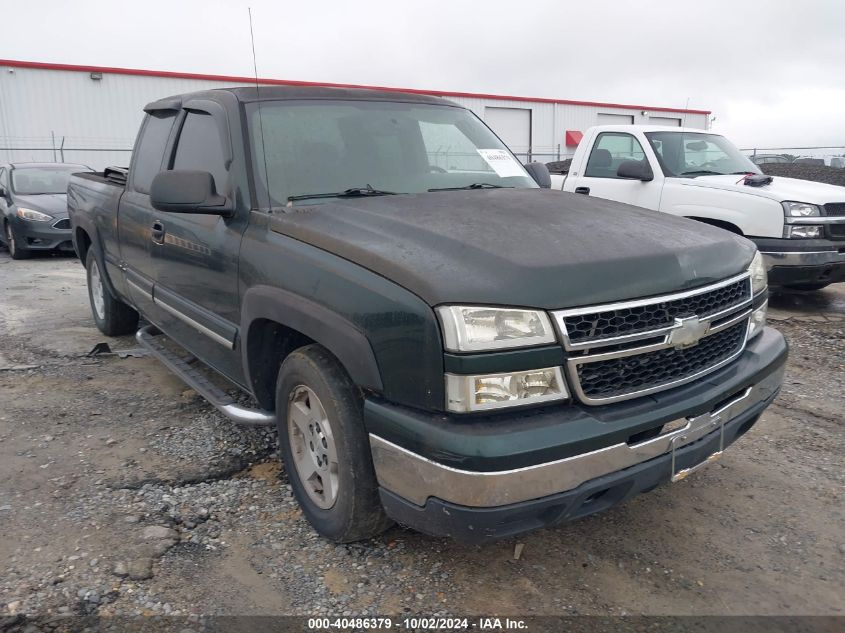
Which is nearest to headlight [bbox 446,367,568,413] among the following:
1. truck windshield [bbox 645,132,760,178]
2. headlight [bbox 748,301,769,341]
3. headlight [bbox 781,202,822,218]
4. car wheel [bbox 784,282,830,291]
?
headlight [bbox 748,301,769,341]

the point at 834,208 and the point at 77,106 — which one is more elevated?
the point at 77,106

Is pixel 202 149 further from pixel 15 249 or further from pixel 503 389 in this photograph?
pixel 15 249

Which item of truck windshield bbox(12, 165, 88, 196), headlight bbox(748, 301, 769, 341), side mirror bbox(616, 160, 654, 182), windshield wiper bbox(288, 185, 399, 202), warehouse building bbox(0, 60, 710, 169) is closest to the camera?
headlight bbox(748, 301, 769, 341)

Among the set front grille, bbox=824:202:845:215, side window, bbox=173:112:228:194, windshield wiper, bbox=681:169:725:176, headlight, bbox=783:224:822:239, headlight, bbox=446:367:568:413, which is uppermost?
side window, bbox=173:112:228:194

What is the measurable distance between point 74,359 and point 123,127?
1845 centimetres

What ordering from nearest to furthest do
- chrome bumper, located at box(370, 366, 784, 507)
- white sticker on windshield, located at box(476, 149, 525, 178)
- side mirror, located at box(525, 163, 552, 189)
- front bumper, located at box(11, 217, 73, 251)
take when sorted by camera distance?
chrome bumper, located at box(370, 366, 784, 507), white sticker on windshield, located at box(476, 149, 525, 178), side mirror, located at box(525, 163, 552, 189), front bumper, located at box(11, 217, 73, 251)

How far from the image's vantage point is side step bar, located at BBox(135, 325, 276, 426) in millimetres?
3215

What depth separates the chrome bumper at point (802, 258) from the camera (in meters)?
6.24

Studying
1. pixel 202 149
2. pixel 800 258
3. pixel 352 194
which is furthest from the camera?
pixel 800 258

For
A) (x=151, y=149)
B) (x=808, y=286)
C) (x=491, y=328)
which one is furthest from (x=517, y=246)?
(x=808, y=286)

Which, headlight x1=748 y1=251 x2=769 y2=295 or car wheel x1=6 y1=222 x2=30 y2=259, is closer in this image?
headlight x1=748 y1=251 x2=769 y2=295

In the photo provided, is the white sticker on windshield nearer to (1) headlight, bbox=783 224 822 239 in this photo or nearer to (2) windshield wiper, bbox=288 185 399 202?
(2) windshield wiper, bbox=288 185 399 202

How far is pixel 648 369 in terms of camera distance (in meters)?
2.41

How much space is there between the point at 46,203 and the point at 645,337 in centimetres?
1112
